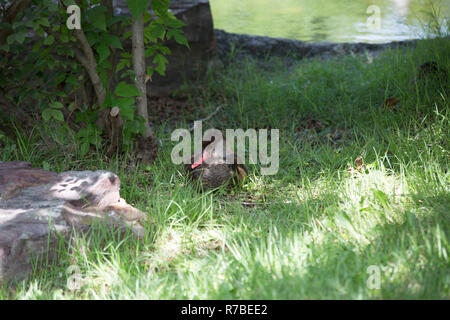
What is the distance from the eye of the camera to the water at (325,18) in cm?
707

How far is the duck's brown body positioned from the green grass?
0.09 meters

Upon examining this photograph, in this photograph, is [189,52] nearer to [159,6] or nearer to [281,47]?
[281,47]

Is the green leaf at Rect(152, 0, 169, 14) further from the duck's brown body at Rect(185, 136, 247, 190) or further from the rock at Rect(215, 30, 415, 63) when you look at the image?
the rock at Rect(215, 30, 415, 63)

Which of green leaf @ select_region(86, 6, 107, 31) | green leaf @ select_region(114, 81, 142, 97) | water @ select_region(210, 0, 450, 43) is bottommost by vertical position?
green leaf @ select_region(114, 81, 142, 97)

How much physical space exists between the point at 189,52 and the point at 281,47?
154 cm

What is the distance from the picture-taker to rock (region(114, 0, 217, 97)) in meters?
5.04

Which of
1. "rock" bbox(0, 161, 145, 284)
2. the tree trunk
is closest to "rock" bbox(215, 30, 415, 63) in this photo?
the tree trunk

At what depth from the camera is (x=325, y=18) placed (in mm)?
8461

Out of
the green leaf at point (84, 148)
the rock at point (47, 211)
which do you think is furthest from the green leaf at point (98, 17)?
the rock at point (47, 211)

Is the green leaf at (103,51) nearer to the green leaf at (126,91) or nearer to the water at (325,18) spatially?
the green leaf at (126,91)

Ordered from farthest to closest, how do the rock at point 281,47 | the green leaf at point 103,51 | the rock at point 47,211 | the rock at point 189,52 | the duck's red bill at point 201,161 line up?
1. the rock at point 281,47
2. the rock at point 189,52
3. the duck's red bill at point 201,161
4. the green leaf at point 103,51
5. the rock at point 47,211

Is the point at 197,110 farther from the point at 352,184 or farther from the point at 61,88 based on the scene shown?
the point at 352,184

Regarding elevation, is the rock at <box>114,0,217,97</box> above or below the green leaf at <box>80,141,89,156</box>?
above

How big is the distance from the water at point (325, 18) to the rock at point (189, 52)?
2.28 m
